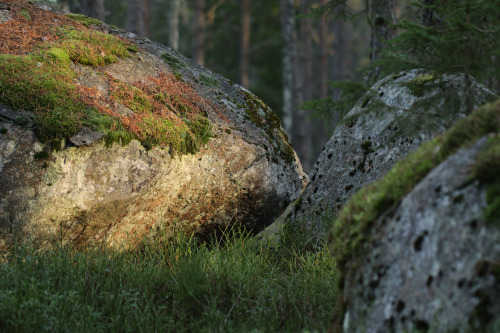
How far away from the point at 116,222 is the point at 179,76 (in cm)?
237

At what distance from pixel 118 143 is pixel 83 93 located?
0.77m

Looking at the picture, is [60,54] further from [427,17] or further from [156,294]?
[427,17]

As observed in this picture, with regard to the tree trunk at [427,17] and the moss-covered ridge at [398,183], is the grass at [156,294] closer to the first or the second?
the moss-covered ridge at [398,183]

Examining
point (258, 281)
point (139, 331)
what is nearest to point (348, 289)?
point (258, 281)

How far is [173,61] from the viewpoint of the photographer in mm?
5773

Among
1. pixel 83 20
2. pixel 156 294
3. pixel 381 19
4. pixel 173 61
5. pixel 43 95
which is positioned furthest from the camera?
pixel 381 19

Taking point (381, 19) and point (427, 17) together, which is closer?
point (427, 17)

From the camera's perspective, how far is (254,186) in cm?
499

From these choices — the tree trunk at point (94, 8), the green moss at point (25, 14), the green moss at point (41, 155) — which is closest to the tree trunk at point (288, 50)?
the tree trunk at point (94, 8)

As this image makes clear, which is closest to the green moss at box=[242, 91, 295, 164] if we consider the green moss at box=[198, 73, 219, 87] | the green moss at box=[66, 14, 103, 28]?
the green moss at box=[198, 73, 219, 87]

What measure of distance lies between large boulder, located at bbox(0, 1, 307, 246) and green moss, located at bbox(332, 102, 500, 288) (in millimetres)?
2398

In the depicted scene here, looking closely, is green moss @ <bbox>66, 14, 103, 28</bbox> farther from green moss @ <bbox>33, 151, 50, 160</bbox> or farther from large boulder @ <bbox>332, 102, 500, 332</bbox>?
large boulder @ <bbox>332, 102, 500, 332</bbox>

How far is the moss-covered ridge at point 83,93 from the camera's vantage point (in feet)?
12.9

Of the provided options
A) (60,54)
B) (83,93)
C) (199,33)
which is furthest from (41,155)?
(199,33)
